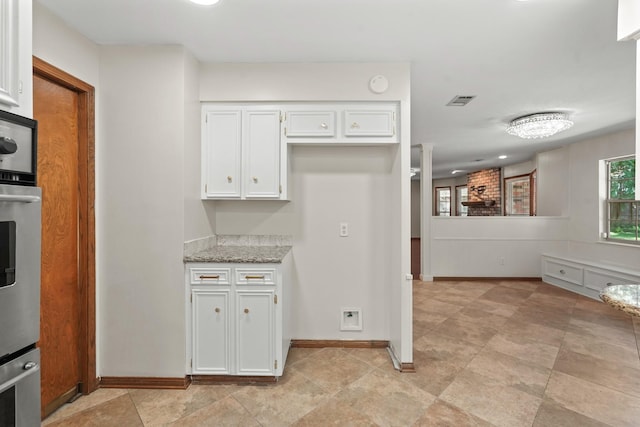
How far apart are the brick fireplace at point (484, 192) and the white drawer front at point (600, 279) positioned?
3.95 m

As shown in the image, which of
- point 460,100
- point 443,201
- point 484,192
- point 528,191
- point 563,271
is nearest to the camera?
point 460,100

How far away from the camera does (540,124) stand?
11.5 ft

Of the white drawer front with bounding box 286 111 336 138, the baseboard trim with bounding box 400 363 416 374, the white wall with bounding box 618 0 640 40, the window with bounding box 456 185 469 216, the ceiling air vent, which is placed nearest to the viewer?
the white wall with bounding box 618 0 640 40

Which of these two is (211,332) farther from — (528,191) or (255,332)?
(528,191)

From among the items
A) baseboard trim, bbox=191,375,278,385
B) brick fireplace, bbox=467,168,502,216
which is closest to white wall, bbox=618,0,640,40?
baseboard trim, bbox=191,375,278,385

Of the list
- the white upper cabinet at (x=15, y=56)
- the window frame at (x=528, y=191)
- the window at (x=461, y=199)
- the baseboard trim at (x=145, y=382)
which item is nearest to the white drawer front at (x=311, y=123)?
the white upper cabinet at (x=15, y=56)

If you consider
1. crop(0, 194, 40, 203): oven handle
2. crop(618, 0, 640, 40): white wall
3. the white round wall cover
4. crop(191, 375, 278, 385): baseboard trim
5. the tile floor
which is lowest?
the tile floor

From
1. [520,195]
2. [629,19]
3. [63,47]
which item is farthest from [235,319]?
[520,195]

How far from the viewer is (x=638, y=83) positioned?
4.38 feet

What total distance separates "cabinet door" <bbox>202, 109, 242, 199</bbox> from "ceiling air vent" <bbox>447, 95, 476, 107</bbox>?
2332 mm

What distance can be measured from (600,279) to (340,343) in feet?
13.7

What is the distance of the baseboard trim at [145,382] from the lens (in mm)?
2053

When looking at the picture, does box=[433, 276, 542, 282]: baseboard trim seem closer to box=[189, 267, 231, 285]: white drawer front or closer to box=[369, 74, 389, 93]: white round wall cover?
box=[369, 74, 389, 93]: white round wall cover

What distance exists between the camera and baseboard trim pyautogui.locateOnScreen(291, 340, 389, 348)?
8.56ft
